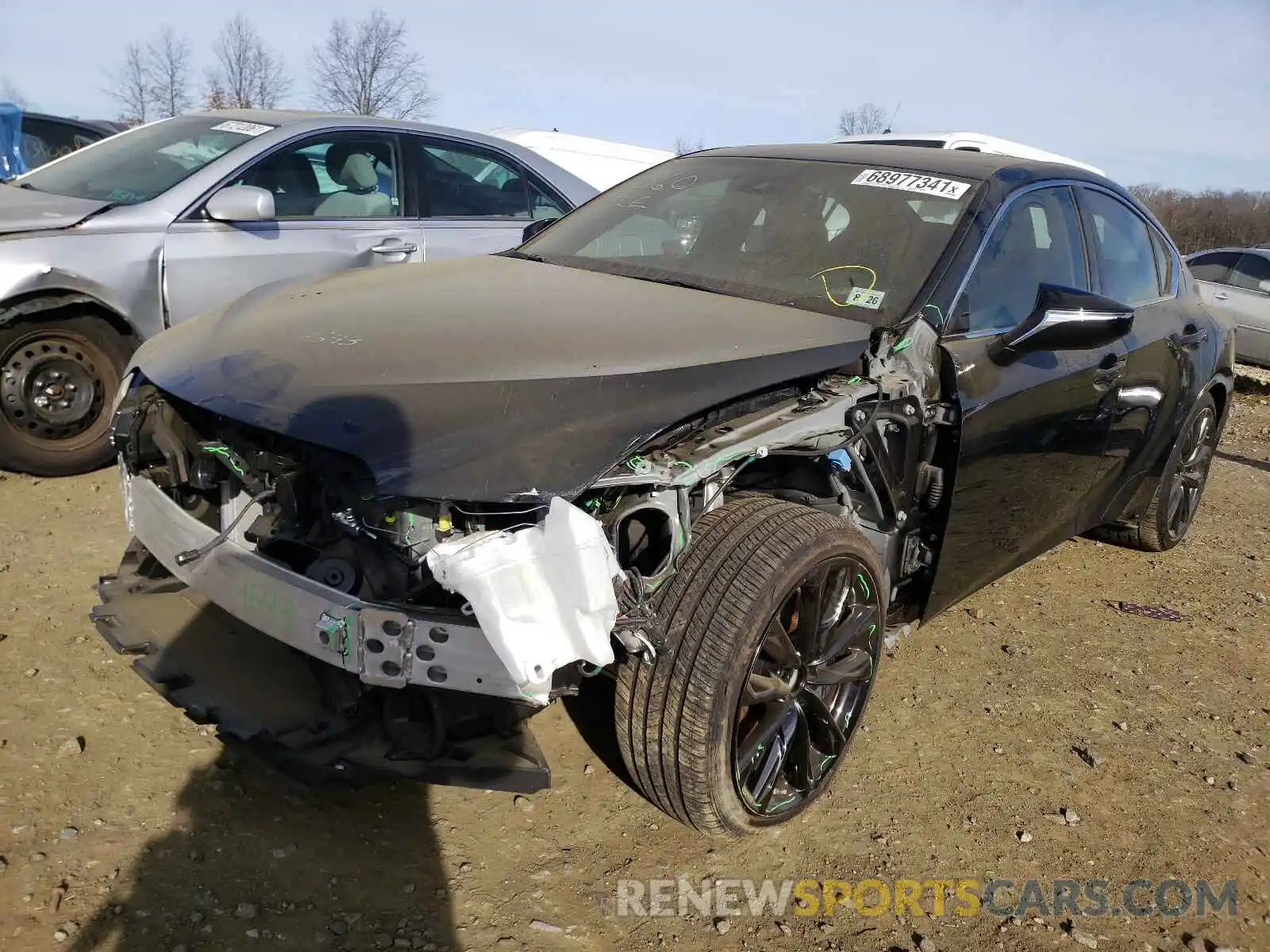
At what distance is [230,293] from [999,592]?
12.4ft

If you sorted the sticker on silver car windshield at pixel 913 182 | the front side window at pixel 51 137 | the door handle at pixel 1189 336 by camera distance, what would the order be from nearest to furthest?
the sticker on silver car windshield at pixel 913 182, the door handle at pixel 1189 336, the front side window at pixel 51 137

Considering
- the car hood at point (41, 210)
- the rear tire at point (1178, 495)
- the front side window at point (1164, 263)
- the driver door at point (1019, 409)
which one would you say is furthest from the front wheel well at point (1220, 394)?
the car hood at point (41, 210)

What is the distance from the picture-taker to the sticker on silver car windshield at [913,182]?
308 cm

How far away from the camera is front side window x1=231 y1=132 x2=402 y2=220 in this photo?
4.73m

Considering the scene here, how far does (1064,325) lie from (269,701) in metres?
2.38

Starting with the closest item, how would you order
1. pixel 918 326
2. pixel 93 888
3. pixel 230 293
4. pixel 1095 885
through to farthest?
1. pixel 93 888
2. pixel 1095 885
3. pixel 918 326
4. pixel 230 293

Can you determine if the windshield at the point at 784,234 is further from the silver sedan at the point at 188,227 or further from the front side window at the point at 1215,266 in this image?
the front side window at the point at 1215,266

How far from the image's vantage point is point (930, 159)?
3.34 meters

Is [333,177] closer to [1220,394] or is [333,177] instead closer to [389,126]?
[389,126]

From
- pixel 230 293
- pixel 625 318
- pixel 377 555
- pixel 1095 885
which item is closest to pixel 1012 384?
pixel 625 318

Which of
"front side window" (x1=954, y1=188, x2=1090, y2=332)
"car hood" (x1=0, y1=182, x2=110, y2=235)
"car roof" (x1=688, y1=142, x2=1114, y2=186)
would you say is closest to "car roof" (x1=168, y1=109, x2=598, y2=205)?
"car hood" (x1=0, y1=182, x2=110, y2=235)

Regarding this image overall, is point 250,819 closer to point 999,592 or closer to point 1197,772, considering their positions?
point 1197,772

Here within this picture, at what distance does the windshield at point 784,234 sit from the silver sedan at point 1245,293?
926 cm

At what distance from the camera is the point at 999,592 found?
418 centimetres
